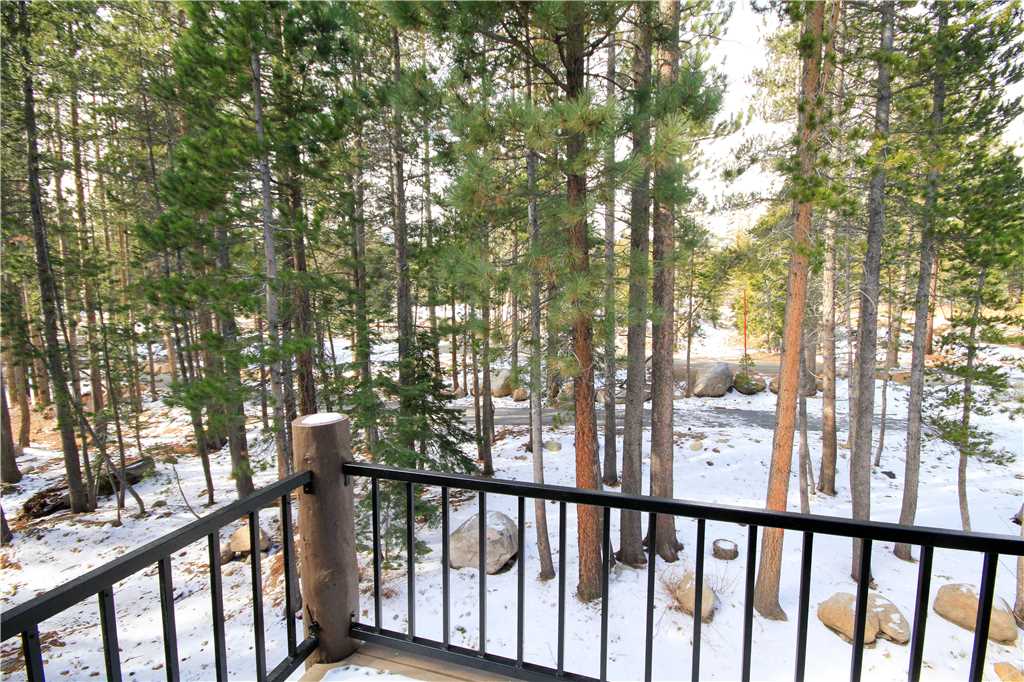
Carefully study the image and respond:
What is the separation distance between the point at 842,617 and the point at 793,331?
383 centimetres

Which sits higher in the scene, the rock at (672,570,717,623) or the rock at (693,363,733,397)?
the rock at (693,363,733,397)

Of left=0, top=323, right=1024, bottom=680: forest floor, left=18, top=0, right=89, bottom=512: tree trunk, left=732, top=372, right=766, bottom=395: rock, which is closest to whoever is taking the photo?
left=0, top=323, right=1024, bottom=680: forest floor

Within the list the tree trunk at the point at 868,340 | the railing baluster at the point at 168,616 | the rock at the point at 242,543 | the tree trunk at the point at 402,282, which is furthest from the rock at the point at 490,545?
the railing baluster at the point at 168,616

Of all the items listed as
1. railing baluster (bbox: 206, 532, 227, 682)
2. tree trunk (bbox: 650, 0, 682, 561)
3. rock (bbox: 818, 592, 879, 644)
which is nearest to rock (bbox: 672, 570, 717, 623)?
tree trunk (bbox: 650, 0, 682, 561)

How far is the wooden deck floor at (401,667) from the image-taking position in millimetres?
1874

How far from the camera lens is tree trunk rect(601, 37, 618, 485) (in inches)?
201

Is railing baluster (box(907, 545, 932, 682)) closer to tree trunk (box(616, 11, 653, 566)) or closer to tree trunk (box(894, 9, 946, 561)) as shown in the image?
tree trunk (box(616, 11, 653, 566))

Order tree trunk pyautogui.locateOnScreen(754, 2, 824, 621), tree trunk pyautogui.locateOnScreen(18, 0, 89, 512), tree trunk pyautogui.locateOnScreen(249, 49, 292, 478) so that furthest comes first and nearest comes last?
tree trunk pyautogui.locateOnScreen(18, 0, 89, 512), tree trunk pyautogui.locateOnScreen(249, 49, 292, 478), tree trunk pyautogui.locateOnScreen(754, 2, 824, 621)

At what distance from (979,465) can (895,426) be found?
2.60 m

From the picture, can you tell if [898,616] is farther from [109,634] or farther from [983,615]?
[109,634]

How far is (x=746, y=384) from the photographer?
1722 cm

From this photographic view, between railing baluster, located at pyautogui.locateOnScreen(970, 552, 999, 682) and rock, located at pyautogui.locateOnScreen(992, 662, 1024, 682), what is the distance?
248 inches

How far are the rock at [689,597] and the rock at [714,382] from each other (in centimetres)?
1117

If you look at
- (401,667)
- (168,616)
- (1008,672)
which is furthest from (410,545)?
(1008,672)
